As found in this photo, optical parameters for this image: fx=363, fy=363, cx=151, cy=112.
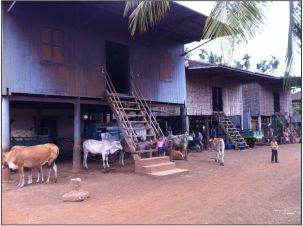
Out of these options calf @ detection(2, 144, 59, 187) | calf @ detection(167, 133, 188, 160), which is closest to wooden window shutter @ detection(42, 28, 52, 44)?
calf @ detection(2, 144, 59, 187)

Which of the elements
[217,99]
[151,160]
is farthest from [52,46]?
[217,99]

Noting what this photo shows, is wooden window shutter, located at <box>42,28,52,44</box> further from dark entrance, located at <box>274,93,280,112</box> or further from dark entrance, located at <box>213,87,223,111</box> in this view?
dark entrance, located at <box>274,93,280,112</box>

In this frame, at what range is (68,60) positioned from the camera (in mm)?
13156

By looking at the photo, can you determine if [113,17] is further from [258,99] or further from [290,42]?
[258,99]

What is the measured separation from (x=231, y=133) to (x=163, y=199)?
1678 cm

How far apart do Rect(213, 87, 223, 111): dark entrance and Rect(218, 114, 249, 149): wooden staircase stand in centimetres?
86

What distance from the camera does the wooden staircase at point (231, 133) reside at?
23.7 meters

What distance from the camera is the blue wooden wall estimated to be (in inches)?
456

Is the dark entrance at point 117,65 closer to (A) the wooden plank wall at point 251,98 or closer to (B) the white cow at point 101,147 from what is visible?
(B) the white cow at point 101,147

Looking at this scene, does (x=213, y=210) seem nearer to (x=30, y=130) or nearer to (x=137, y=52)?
(x=137, y=52)

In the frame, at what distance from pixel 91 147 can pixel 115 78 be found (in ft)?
18.4

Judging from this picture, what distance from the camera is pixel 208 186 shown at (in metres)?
10.6

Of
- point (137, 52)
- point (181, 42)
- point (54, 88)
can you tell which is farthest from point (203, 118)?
point (54, 88)

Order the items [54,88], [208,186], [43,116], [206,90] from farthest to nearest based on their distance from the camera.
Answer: [206,90], [43,116], [54,88], [208,186]
